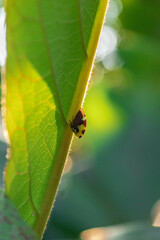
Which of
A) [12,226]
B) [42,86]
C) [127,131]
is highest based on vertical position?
[42,86]

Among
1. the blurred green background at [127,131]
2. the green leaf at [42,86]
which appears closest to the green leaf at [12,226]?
the green leaf at [42,86]

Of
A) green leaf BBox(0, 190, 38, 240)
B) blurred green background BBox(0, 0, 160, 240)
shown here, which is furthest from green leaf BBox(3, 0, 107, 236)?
blurred green background BBox(0, 0, 160, 240)

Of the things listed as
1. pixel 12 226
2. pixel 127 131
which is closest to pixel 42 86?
pixel 12 226

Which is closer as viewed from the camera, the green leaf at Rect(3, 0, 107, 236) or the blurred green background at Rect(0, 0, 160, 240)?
the green leaf at Rect(3, 0, 107, 236)

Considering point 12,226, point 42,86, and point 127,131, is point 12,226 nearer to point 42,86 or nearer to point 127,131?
point 42,86

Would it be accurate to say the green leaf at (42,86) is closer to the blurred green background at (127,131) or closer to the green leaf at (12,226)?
the green leaf at (12,226)

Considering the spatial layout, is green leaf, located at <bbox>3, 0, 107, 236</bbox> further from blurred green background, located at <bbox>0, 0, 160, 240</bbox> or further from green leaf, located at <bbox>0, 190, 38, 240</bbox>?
blurred green background, located at <bbox>0, 0, 160, 240</bbox>

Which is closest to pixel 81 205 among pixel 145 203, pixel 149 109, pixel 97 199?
pixel 97 199
